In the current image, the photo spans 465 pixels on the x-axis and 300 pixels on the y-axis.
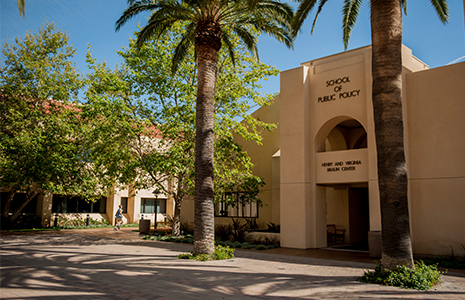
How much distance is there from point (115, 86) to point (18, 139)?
26.9 feet

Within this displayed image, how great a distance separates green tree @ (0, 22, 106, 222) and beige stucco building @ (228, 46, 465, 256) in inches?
539

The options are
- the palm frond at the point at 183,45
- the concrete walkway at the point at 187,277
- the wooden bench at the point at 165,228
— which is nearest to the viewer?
the concrete walkway at the point at 187,277

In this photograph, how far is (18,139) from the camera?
22281 mm

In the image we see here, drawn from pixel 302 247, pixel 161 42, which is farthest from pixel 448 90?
pixel 161 42

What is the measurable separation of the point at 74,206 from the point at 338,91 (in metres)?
25.8

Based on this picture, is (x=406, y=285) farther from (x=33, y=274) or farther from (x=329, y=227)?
(x=329, y=227)

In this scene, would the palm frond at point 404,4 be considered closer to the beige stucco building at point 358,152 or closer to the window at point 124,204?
the beige stucco building at point 358,152

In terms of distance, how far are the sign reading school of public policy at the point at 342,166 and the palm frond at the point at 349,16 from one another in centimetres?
451

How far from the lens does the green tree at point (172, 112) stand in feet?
59.9

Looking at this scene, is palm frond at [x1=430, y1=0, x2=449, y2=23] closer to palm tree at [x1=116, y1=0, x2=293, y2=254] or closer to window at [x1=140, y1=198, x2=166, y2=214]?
palm tree at [x1=116, y1=0, x2=293, y2=254]

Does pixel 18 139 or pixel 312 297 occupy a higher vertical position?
pixel 18 139

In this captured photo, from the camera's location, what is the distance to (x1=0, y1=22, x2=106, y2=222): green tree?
74.9ft

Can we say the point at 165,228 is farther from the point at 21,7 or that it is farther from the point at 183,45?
the point at 21,7

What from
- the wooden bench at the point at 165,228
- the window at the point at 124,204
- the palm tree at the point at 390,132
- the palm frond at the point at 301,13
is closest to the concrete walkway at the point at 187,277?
the palm tree at the point at 390,132
